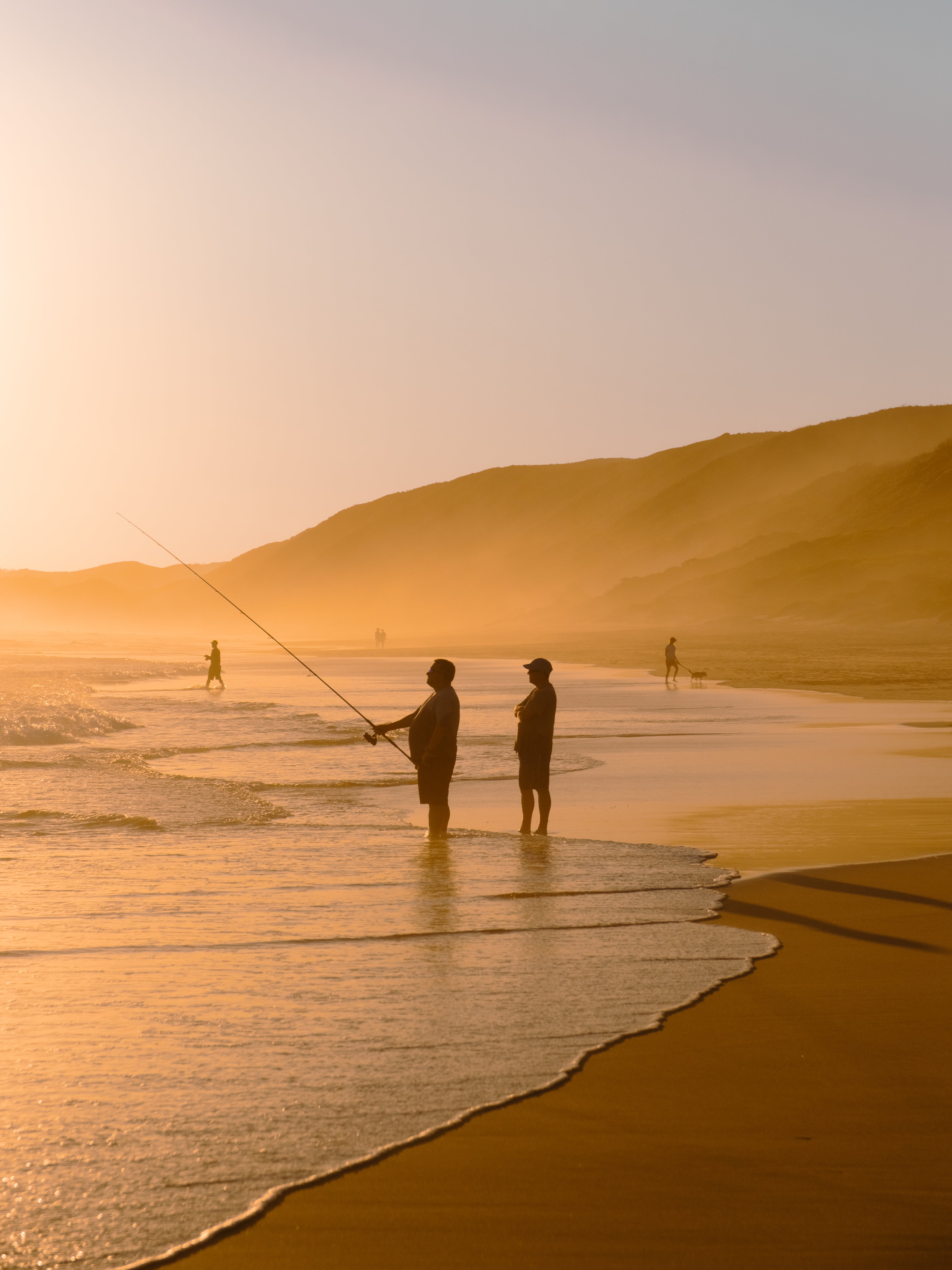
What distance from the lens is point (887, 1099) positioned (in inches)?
182

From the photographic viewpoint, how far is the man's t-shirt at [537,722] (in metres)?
11.0

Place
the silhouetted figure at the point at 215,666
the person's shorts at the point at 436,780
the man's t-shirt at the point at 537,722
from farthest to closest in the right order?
1. the silhouetted figure at the point at 215,666
2. the man's t-shirt at the point at 537,722
3. the person's shorts at the point at 436,780

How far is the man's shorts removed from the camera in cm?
1113

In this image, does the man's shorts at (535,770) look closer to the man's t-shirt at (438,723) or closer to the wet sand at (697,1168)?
the man's t-shirt at (438,723)

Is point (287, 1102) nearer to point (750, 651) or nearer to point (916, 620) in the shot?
point (750, 651)

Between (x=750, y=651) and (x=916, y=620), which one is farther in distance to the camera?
(x=916, y=620)

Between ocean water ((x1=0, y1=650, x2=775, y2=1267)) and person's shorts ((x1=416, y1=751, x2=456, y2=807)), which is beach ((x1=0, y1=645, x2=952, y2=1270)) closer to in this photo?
ocean water ((x1=0, y1=650, x2=775, y2=1267))

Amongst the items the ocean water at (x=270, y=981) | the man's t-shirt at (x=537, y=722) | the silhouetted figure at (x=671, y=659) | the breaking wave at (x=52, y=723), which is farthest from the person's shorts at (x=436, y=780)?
the silhouetted figure at (x=671, y=659)

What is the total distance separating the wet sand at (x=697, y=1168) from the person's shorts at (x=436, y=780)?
4.74m

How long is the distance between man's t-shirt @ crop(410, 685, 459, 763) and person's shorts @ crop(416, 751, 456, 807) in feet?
0.22

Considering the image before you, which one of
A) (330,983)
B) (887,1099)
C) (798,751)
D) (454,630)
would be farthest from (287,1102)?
(454,630)

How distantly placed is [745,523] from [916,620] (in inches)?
3147

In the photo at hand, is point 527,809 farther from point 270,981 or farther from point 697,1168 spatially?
point 697,1168

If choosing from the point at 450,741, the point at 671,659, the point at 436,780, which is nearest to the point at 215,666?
the point at 671,659
